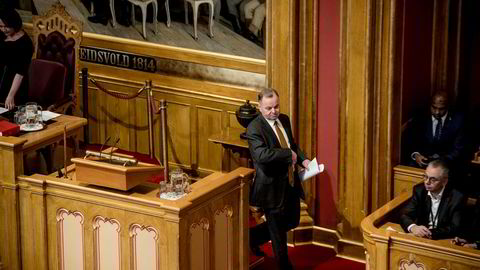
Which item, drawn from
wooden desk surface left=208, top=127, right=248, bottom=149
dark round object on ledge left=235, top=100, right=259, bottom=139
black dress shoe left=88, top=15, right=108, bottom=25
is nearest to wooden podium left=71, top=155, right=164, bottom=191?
dark round object on ledge left=235, top=100, right=259, bottom=139

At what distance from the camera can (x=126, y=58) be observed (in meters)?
11.0

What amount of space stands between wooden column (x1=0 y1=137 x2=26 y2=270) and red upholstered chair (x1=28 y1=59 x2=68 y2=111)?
7.80ft

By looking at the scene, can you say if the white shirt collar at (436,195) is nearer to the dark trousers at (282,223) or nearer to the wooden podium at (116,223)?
the dark trousers at (282,223)

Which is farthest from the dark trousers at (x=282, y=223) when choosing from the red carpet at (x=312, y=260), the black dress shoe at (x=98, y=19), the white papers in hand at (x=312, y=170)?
the black dress shoe at (x=98, y=19)

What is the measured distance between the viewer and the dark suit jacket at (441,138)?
9.12 m

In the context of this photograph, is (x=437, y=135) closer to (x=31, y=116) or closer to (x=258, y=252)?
(x=258, y=252)

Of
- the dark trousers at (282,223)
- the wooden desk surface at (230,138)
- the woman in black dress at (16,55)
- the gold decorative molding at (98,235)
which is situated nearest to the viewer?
the gold decorative molding at (98,235)

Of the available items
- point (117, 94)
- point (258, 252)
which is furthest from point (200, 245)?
point (117, 94)

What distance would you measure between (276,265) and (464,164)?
1709mm

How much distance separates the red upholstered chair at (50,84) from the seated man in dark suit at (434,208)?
386 centimetres

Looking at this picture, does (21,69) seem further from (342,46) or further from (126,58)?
(342,46)

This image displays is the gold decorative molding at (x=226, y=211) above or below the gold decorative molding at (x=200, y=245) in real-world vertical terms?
above

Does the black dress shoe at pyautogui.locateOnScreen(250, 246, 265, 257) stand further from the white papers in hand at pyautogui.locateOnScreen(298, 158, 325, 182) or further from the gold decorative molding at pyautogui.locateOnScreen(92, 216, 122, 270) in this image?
the gold decorative molding at pyautogui.locateOnScreen(92, 216, 122, 270)

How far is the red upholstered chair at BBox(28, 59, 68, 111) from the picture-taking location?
10.5 meters
